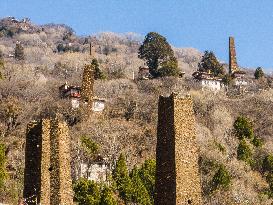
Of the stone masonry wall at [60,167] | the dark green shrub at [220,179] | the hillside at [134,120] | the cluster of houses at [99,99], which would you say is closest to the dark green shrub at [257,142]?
the hillside at [134,120]

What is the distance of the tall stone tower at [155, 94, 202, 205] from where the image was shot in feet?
72.0

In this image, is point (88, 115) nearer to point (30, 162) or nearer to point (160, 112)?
point (30, 162)

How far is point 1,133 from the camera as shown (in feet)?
190

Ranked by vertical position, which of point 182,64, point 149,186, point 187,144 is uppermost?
point 182,64

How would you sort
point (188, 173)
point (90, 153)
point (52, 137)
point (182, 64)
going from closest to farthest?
point (188, 173) < point (52, 137) < point (90, 153) < point (182, 64)

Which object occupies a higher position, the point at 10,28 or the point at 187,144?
the point at 10,28

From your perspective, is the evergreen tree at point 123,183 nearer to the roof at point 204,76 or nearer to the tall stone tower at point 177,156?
the tall stone tower at point 177,156

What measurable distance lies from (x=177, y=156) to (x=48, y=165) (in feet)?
22.3

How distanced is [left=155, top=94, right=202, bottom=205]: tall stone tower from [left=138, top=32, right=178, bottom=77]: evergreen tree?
197ft

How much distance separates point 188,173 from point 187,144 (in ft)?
3.21

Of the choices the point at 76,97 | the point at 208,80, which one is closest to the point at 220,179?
the point at 76,97

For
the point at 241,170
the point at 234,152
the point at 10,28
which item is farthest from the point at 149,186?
the point at 10,28

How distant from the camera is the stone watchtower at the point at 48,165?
26.5 meters

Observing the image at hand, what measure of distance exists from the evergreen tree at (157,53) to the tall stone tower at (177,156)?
60.1m
